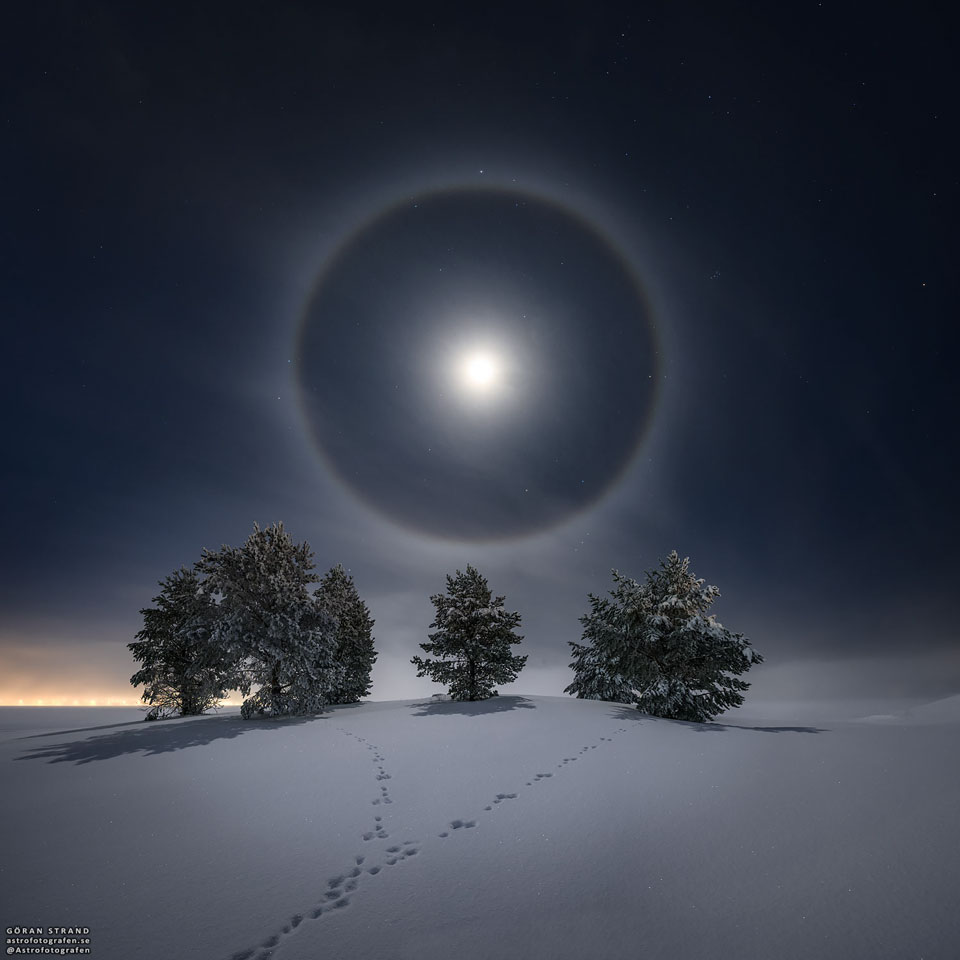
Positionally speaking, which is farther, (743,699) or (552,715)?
(743,699)

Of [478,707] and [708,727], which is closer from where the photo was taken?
[708,727]

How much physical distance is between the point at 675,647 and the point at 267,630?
727 inches

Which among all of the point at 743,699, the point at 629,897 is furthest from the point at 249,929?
the point at 743,699

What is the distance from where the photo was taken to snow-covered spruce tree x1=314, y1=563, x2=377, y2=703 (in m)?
28.1

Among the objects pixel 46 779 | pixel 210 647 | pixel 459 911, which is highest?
pixel 210 647

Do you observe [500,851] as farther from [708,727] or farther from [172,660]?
[172,660]

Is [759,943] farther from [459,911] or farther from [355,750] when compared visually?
[355,750]

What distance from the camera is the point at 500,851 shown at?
617 centimetres

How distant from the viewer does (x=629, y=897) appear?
4875 mm

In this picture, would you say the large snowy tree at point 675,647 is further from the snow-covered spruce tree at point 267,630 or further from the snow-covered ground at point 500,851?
the snow-covered spruce tree at point 267,630

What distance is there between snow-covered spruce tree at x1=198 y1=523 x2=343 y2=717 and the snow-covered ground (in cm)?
713

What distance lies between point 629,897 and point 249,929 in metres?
4.27

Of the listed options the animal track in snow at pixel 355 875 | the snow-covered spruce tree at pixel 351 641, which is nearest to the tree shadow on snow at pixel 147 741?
the animal track in snow at pixel 355 875

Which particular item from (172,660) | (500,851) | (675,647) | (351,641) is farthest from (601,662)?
(172,660)
